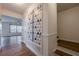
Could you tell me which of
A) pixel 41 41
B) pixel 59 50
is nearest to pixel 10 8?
pixel 41 41

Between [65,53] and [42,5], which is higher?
[42,5]

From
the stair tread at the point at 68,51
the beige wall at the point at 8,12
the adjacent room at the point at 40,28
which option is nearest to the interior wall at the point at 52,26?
the adjacent room at the point at 40,28

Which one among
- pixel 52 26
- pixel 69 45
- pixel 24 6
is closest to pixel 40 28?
pixel 52 26

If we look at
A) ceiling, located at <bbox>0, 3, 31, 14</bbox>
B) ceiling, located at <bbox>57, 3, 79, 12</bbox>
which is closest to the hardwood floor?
ceiling, located at <bbox>0, 3, 31, 14</bbox>

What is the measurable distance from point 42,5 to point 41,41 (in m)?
0.61

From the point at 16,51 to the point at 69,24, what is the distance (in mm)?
1043

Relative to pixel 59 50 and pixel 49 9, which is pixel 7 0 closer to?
pixel 49 9

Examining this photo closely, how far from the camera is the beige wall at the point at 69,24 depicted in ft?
4.82

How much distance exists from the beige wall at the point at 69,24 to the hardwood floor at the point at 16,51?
2.19 ft

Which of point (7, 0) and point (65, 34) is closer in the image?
point (7, 0)

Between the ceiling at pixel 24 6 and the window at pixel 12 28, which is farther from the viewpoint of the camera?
the window at pixel 12 28

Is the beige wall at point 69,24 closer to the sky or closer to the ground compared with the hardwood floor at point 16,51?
closer to the sky

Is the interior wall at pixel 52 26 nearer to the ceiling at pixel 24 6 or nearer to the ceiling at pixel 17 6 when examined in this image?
the ceiling at pixel 24 6

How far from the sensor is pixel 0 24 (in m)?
1.46
